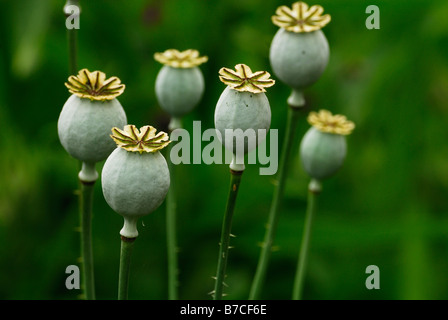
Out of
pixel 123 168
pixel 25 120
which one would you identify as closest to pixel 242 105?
pixel 123 168

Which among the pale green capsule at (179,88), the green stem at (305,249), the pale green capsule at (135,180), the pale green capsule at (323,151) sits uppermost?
the pale green capsule at (179,88)

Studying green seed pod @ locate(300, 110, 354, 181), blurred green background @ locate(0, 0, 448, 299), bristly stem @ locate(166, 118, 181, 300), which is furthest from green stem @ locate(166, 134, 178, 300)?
blurred green background @ locate(0, 0, 448, 299)

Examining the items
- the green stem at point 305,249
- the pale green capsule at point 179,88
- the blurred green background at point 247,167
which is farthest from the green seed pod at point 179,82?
the blurred green background at point 247,167

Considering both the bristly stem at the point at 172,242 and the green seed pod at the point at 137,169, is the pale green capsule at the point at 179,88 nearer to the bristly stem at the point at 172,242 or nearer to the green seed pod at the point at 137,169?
the bristly stem at the point at 172,242

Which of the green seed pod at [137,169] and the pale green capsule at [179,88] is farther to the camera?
the pale green capsule at [179,88]

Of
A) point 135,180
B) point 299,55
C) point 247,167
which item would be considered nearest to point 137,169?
point 135,180

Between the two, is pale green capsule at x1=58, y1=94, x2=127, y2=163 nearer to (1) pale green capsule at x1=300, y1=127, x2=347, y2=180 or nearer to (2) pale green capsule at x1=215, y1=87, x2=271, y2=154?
(2) pale green capsule at x1=215, y1=87, x2=271, y2=154

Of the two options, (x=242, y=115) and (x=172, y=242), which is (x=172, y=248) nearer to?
(x=172, y=242)
